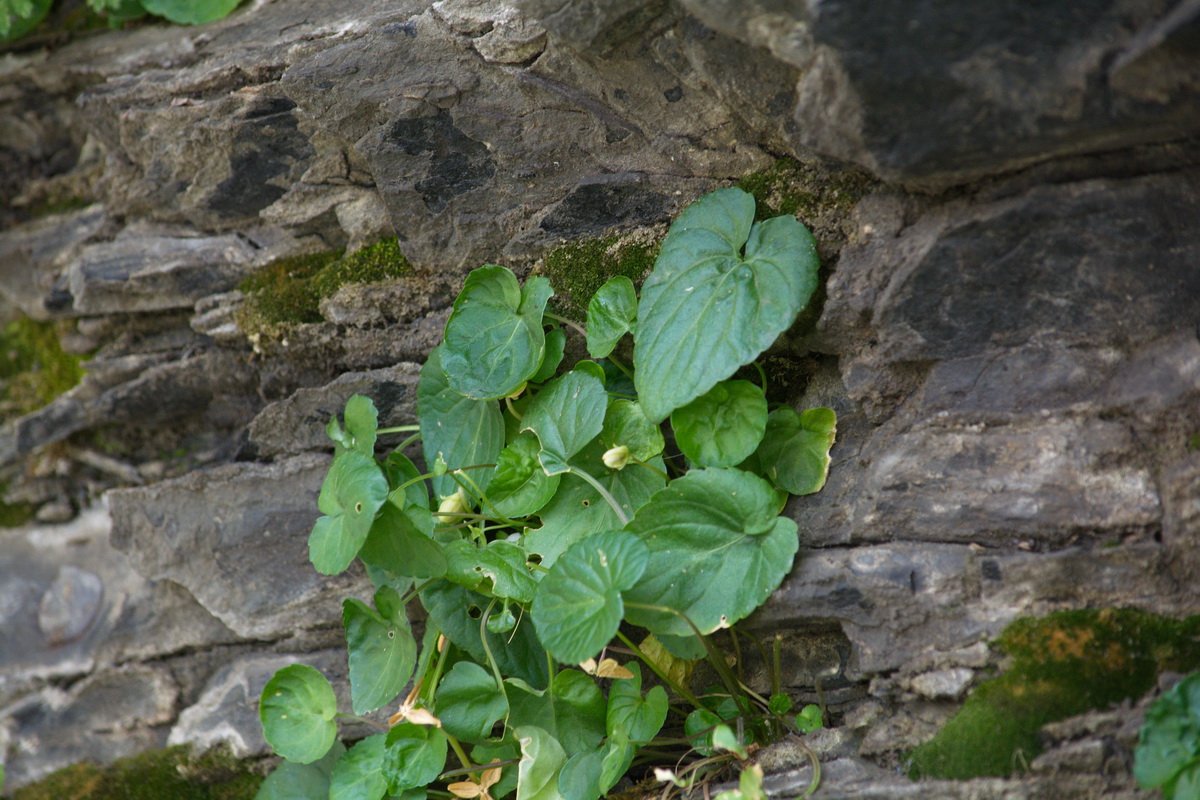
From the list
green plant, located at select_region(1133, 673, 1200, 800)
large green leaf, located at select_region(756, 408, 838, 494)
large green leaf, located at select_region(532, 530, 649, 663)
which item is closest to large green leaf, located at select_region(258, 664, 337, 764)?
large green leaf, located at select_region(532, 530, 649, 663)

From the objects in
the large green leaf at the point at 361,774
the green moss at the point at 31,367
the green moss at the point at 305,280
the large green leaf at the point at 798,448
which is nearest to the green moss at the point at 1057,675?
the large green leaf at the point at 798,448

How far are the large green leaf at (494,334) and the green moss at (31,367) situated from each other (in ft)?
5.15

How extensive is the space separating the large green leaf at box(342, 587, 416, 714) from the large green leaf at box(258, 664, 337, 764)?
0.13 metres

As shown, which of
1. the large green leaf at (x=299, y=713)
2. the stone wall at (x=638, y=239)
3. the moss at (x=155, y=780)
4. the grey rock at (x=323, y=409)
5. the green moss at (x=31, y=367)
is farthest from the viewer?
the green moss at (x=31, y=367)

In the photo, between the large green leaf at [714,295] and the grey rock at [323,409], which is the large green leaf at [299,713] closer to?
the grey rock at [323,409]

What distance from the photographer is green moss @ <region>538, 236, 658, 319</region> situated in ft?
6.28

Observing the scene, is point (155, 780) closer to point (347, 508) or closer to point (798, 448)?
point (347, 508)

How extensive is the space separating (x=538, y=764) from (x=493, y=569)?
0.41 m

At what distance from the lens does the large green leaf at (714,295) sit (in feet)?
5.09

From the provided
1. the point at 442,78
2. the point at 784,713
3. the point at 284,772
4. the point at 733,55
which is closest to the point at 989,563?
the point at 784,713

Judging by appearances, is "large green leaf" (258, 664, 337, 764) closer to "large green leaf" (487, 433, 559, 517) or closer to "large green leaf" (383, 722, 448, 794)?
"large green leaf" (383, 722, 448, 794)

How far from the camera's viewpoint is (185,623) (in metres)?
2.42

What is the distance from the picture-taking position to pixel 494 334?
1883 millimetres

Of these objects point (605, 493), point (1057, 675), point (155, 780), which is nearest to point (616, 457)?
point (605, 493)
